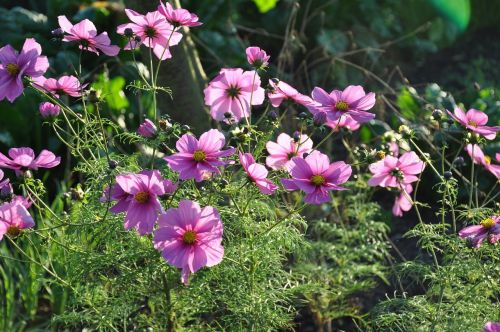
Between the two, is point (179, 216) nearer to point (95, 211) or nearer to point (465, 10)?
point (95, 211)

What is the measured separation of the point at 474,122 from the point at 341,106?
394 mm

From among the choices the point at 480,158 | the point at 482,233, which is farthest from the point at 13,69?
the point at 480,158

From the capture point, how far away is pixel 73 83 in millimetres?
2129


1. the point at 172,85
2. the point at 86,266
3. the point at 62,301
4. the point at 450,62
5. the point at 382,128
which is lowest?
the point at 450,62

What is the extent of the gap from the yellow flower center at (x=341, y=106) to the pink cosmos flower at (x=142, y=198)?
19.1 inches

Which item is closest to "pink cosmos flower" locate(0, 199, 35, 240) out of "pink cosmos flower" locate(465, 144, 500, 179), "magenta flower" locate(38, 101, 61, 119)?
"magenta flower" locate(38, 101, 61, 119)

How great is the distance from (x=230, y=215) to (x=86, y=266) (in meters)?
0.39

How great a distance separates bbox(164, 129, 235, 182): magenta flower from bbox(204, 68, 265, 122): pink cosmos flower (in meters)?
0.28

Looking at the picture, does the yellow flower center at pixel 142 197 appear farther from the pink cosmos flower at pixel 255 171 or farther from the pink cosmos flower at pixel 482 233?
the pink cosmos flower at pixel 482 233

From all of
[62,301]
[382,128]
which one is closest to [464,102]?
[382,128]

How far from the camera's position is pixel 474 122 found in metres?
2.19

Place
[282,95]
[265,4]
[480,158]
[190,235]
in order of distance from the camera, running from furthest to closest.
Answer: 1. [265,4]
2. [480,158]
3. [282,95]
4. [190,235]

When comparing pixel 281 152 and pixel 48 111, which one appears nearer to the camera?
pixel 48 111

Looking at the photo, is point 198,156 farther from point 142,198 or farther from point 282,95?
point 282,95
